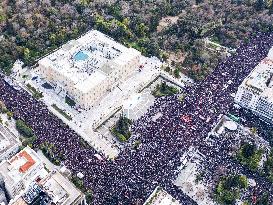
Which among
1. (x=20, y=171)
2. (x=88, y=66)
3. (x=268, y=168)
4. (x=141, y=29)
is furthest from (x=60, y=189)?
(x=141, y=29)

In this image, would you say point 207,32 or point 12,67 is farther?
point 207,32

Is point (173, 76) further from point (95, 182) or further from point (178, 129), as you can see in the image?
point (95, 182)

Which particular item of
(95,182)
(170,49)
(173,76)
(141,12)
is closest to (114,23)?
(141,12)

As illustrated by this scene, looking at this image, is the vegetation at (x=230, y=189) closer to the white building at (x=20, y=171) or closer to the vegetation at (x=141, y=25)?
the vegetation at (x=141, y=25)

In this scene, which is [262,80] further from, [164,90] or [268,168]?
[164,90]

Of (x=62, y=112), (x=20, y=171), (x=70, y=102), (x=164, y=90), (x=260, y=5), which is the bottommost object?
(x=20, y=171)

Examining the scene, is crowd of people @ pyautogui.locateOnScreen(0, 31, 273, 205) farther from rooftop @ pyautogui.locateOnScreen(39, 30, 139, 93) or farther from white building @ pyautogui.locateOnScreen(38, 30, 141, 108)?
rooftop @ pyautogui.locateOnScreen(39, 30, 139, 93)

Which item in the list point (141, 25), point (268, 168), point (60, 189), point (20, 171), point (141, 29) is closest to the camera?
point (60, 189)

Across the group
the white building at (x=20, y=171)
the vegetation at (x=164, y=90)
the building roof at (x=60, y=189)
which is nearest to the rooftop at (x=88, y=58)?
the vegetation at (x=164, y=90)
